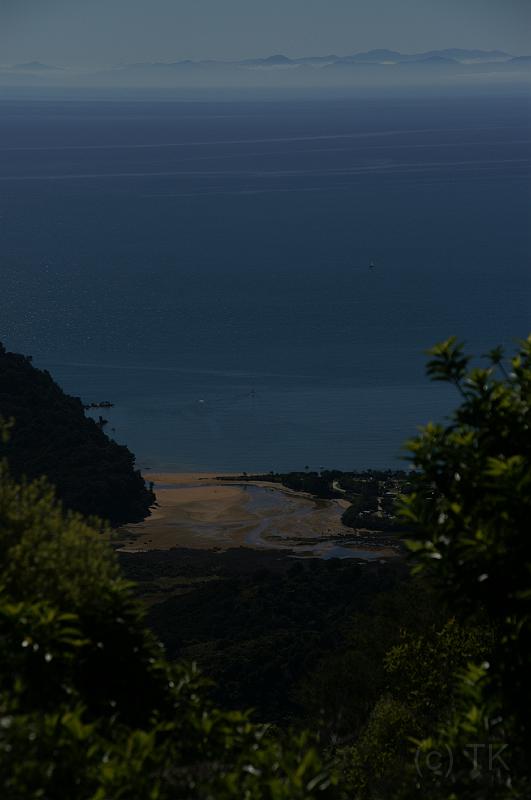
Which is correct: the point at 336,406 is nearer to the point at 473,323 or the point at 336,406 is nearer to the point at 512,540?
the point at 473,323

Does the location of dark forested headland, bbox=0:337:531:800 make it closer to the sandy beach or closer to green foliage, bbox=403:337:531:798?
green foliage, bbox=403:337:531:798

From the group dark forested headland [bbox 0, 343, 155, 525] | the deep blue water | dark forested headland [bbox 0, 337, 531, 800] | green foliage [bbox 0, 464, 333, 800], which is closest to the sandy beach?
dark forested headland [bbox 0, 343, 155, 525]

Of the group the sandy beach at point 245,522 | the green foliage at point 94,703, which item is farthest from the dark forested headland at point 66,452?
the green foliage at point 94,703

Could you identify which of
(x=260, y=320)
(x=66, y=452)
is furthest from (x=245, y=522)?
(x=260, y=320)

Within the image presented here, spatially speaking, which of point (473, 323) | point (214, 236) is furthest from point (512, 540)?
point (214, 236)

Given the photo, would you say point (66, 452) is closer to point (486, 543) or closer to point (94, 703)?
point (94, 703)

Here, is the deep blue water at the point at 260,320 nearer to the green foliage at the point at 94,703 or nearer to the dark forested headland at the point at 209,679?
the dark forested headland at the point at 209,679
